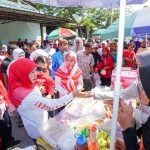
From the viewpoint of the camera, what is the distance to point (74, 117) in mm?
1891

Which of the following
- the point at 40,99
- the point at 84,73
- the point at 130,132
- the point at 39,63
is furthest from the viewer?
the point at 84,73

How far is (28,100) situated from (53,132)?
442mm

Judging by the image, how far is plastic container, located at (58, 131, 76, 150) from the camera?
1414 mm

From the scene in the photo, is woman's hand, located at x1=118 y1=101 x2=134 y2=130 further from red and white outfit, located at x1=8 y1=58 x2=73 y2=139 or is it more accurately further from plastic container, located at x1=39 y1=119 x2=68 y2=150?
red and white outfit, located at x1=8 y1=58 x2=73 y2=139

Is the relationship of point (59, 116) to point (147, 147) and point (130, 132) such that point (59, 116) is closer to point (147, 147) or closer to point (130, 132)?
point (130, 132)

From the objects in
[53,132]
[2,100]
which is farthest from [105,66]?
[53,132]

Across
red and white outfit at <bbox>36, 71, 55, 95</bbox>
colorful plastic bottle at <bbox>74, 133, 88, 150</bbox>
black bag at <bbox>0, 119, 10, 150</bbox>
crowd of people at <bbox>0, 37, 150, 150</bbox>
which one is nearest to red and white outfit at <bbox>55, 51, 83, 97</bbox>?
crowd of people at <bbox>0, 37, 150, 150</bbox>

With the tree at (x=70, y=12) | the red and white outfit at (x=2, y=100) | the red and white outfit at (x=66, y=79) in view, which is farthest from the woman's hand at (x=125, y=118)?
the tree at (x=70, y=12)

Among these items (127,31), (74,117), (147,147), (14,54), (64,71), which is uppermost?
(127,31)

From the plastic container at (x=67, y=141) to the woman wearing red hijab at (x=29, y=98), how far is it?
395 mm

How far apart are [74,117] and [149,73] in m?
1.10

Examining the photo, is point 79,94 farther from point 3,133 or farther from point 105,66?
point 105,66

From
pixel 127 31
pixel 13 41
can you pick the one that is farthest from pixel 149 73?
pixel 13 41

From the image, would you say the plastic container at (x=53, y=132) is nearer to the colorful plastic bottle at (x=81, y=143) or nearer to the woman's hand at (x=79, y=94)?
the colorful plastic bottle at (x=81, y=143)
